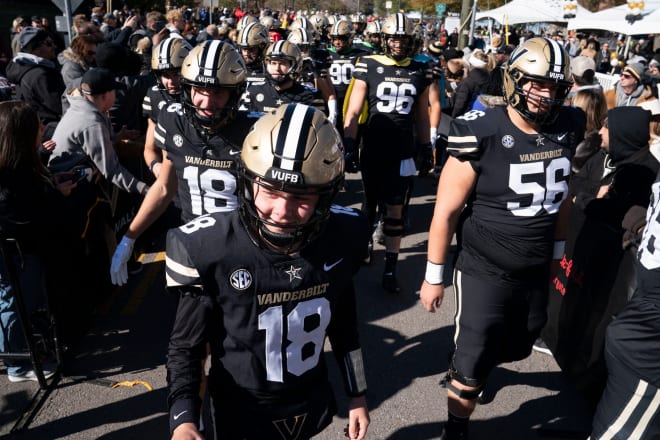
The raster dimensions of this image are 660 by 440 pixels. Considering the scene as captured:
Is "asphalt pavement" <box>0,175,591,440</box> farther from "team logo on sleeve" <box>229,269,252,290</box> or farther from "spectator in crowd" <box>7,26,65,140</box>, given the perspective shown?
"spectator in crowd" <box>7,26,65,140</box>

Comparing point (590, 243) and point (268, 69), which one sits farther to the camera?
point (268, 69)

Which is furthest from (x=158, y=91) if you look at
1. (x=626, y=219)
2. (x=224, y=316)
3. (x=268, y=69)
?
(x=626, y=219)

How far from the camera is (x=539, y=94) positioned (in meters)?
2.93

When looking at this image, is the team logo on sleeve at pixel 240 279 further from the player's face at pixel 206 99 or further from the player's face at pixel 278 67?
the player's face at pixel 278 67

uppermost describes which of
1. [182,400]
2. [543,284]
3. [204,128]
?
[204,128]

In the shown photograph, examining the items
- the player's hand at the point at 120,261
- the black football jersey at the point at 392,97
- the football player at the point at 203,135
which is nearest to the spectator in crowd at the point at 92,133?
the player's hand at the point at 120,261

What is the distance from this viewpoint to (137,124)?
6.64 metres

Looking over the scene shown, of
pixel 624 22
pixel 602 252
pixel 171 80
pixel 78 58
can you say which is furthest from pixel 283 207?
pixel 624 22

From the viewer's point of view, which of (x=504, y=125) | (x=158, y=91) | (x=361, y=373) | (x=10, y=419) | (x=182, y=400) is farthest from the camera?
(x=158, y=91)

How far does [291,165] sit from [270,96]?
12.5 ft

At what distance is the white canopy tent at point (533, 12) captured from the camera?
20.9 m

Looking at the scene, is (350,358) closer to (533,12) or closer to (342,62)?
(342,62)

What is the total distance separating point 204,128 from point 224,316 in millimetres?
1590

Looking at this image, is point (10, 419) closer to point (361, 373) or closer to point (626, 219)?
point (361, 373)
